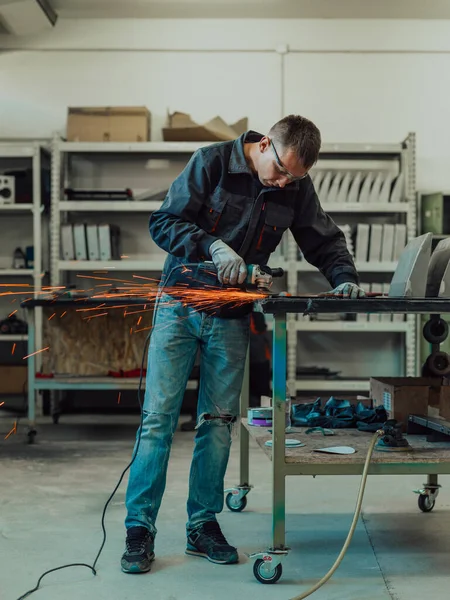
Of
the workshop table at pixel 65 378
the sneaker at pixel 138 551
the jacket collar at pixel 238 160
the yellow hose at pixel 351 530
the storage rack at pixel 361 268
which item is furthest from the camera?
the storage rack at pixel 361 268

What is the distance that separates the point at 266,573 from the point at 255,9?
4874 mm

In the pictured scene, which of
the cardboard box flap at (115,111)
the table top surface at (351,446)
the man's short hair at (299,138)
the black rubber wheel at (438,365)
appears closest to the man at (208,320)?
the man's short hair at (299,138)

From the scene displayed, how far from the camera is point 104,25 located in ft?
19.5

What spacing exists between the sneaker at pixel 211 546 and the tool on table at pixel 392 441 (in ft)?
1.86

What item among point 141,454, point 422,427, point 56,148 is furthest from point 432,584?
point 56,148

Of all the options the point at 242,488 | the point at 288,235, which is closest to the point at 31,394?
the point at 242,488

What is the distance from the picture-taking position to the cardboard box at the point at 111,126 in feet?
18.1

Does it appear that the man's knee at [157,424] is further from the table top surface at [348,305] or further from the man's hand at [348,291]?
the man's hand at [348,291]

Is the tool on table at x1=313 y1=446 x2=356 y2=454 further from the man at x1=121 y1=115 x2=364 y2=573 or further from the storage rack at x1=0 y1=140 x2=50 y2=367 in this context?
the storage rack at x1=0 y1=140 x2=50 y2=367

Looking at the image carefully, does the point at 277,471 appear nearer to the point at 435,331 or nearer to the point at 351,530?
the point at 351,530

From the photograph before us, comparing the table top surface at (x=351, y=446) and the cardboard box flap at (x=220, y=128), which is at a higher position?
the cardboard box flap at (x=220, y=128)

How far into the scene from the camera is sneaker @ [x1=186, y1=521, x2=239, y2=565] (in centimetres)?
228

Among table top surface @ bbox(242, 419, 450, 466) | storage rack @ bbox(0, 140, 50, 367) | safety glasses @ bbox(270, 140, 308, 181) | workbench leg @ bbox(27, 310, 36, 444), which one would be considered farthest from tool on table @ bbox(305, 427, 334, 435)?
storage rack @ bbox(0, 140, 50, 367)

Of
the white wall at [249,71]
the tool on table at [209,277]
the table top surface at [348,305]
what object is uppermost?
the white wall at [249,71]
